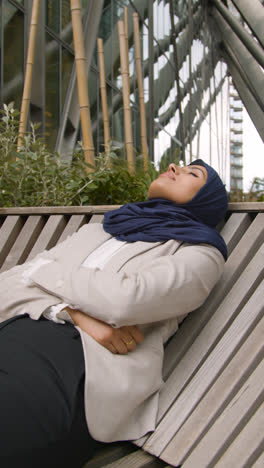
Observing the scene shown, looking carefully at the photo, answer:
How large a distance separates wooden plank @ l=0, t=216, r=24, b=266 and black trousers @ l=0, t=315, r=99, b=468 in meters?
1.06

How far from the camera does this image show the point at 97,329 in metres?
1.50

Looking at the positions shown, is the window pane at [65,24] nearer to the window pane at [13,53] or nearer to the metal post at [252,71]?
the window pane at [13,53]

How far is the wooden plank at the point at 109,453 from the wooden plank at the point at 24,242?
4.01ft

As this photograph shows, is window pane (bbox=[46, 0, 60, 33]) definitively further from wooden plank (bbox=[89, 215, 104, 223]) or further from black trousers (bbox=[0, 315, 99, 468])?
black trousers (bbox=[0, 315, 99, 468])

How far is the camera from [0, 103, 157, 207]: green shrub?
3.08m

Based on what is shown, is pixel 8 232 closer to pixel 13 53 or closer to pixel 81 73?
pixel 81 73

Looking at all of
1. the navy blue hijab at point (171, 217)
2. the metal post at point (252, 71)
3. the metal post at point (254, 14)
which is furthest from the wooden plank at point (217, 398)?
the metal post at point (252, 71)

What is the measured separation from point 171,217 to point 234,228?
0.88ft

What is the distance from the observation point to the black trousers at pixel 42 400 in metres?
1.25

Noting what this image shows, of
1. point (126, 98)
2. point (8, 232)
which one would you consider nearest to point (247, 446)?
point (8, 232)

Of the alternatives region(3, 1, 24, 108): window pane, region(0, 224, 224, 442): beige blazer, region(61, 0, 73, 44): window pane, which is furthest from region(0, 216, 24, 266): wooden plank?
region(61, 0, 73, 44): window pane

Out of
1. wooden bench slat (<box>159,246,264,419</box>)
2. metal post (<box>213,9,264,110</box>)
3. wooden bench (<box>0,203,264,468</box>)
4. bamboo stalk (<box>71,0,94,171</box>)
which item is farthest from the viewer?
metal post (<box>213,9,264,110</box>)

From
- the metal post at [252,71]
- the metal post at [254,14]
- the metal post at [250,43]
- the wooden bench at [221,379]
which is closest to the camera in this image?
the wooden bench at [221,379]

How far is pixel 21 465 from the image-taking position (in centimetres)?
124
